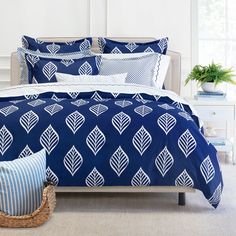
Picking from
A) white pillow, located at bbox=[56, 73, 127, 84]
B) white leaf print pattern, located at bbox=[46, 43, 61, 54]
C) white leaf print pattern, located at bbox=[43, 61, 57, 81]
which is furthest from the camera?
white leaf print pattern, located at bbox=[46, 43, 61, 54]

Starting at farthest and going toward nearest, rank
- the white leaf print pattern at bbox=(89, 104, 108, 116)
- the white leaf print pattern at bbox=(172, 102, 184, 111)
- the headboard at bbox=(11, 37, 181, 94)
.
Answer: the headboard at bbox=(11, 37, 181, 94) < the white leaf print pattern at bbox=(172, 102, 184, 111) < the white leaf print pattern at bbox=(89, 104, 108, 116)

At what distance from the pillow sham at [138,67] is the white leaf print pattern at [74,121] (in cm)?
120

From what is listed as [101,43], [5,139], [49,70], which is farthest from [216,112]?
[5,139]

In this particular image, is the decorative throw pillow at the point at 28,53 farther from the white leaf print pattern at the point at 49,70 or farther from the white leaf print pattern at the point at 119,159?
the white leaf print pattern at the point at 119,159

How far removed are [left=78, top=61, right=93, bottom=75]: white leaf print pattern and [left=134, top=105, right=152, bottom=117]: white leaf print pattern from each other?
3.76 feet

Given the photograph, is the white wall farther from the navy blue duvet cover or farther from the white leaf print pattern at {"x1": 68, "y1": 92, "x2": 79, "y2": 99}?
the navy blue duvet cover

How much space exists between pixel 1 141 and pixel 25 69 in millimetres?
1558

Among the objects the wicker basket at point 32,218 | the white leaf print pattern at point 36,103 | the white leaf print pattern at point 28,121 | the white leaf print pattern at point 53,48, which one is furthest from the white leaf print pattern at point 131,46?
the wicker basket at point 32,218

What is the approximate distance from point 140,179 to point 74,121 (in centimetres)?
50

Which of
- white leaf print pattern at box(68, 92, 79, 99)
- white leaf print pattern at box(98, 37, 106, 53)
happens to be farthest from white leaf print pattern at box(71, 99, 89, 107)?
white leaf print pattern at box(98, 37, 106, 53)

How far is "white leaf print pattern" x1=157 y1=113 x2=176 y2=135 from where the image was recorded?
8.86 feet

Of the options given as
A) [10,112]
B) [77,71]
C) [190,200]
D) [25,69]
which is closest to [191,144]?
[190,200]

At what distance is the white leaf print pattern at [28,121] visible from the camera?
2719 mm

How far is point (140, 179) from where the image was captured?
271 centimetres
